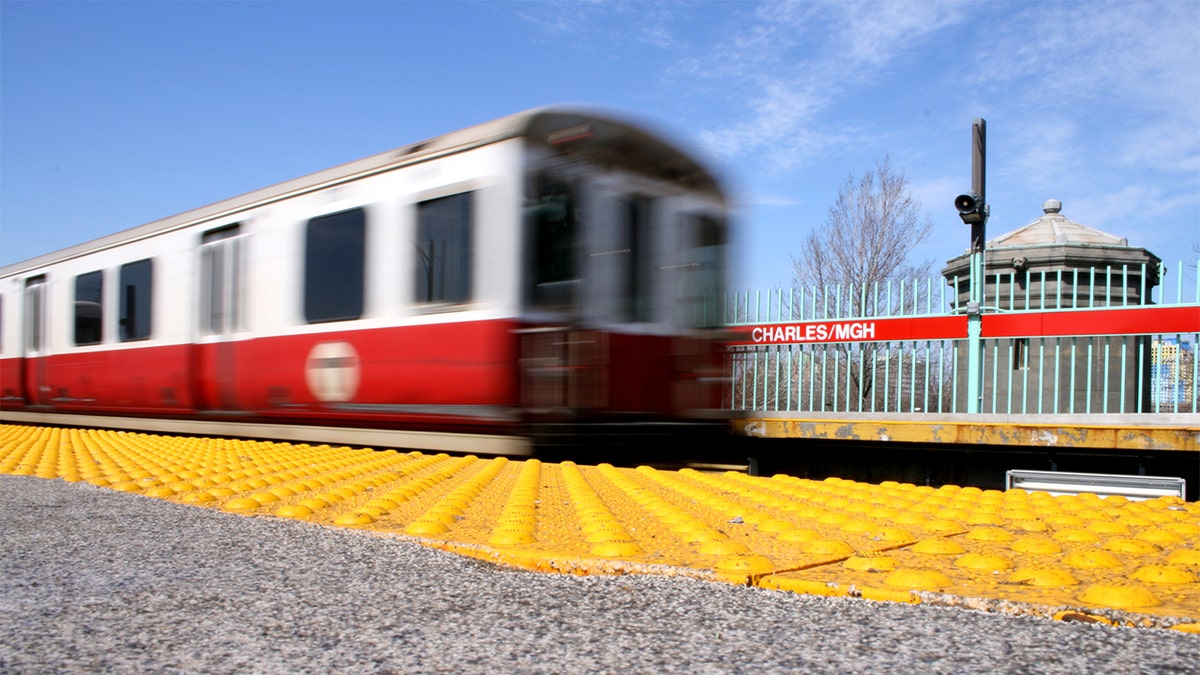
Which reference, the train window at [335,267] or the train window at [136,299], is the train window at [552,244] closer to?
the train window at [335,267]

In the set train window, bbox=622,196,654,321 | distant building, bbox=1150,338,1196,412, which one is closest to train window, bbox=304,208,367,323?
train window, bbox=622,196,654,321

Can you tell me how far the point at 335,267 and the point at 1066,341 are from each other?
7.33 meters

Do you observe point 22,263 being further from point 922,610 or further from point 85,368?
point 922,610

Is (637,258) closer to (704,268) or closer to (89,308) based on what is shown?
(704,268)

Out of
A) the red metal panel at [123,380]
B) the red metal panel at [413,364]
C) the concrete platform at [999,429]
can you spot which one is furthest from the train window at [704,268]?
the red metal panel at [123,380]

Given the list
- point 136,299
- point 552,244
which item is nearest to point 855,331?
point 552,244

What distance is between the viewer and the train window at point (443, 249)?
6910mm

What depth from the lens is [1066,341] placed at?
31.2 feet

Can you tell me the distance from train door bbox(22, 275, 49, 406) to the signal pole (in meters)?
11.7

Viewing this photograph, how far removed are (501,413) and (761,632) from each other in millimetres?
4812

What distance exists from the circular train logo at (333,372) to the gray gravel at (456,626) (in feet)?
15.9

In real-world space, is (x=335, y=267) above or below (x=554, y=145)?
below

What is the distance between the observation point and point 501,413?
22.0 feet

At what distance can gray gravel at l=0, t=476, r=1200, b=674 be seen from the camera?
1.84 meters
